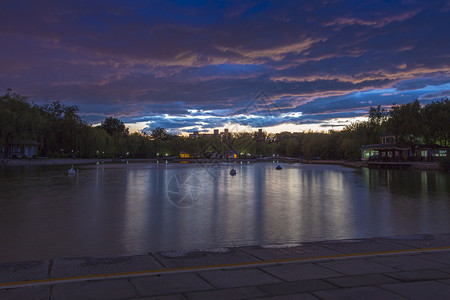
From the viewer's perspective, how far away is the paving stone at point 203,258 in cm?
708

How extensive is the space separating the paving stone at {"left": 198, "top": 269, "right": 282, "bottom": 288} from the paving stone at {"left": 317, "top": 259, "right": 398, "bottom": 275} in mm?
1274

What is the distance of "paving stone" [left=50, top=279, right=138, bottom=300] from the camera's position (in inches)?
205

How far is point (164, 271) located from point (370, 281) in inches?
128

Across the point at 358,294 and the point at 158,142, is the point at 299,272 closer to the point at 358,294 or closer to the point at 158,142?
the point at 358,294

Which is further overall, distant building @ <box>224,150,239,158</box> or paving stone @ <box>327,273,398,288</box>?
distant building @ <box>224,150,239,158</box>

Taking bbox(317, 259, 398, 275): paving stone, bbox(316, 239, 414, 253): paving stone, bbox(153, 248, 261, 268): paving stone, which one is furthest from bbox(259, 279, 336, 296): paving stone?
bbox(316, 239, 414, 253): paving stone

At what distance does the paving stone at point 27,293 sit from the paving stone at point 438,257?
6459mm

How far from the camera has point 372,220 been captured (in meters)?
14.6

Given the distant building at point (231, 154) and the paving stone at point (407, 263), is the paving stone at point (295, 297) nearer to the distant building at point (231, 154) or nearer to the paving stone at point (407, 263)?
the paving stone at point (407, 263)

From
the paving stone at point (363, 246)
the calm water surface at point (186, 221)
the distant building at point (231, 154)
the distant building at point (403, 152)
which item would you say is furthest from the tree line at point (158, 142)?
Answer: the paving stone at point (363, 246)

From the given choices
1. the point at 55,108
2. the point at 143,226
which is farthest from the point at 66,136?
the point at 143,226

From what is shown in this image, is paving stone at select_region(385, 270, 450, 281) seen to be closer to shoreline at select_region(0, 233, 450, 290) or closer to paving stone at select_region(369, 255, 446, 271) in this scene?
paving stone at select_region(369, 255, 446, 271)

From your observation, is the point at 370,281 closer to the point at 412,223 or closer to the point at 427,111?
the point at 412,223

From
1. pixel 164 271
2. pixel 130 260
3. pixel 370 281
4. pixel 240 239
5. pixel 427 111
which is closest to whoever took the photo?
pixel 370 281
